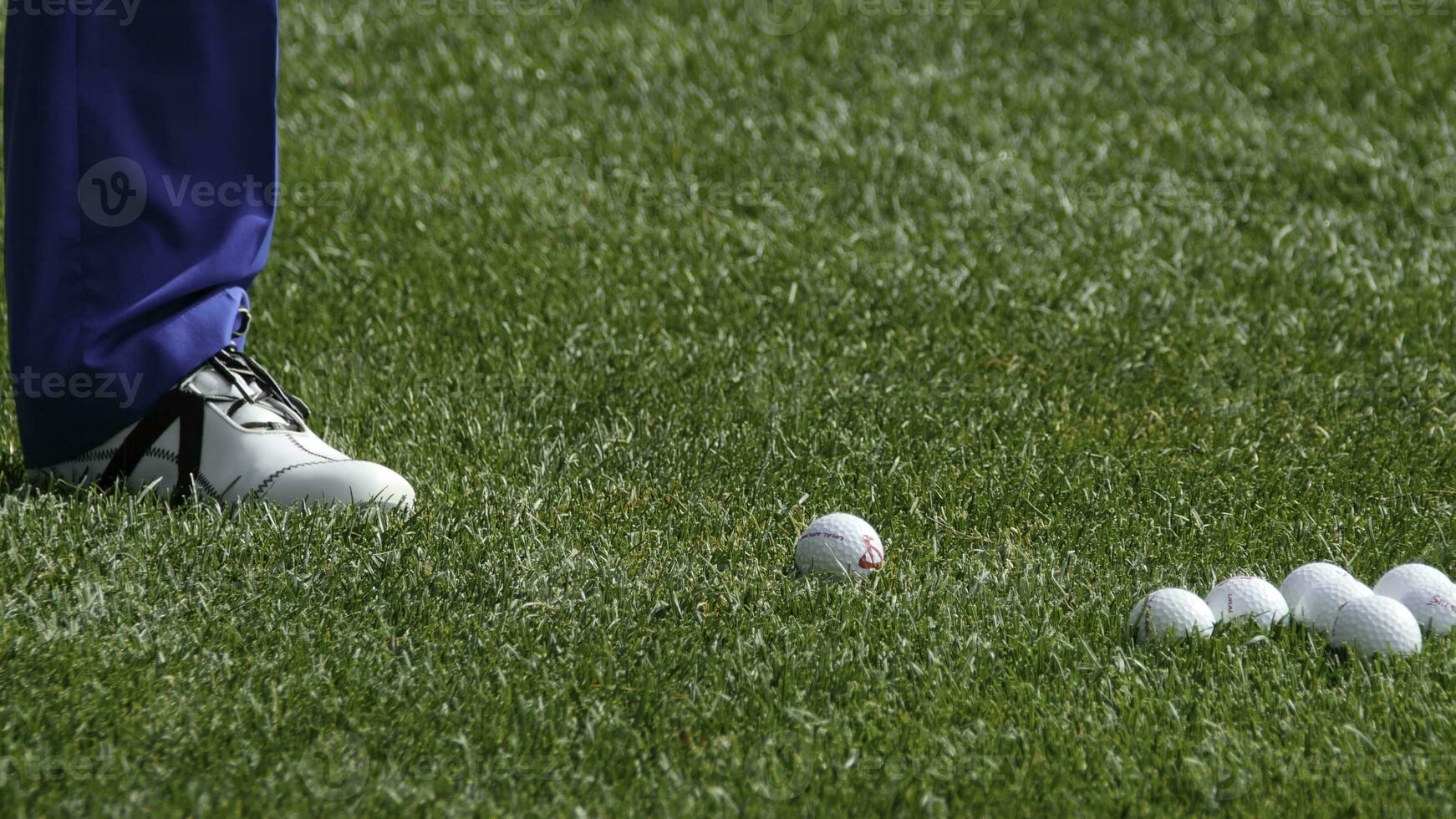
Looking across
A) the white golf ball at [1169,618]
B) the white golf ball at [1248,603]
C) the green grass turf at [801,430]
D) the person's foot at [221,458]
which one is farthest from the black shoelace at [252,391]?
the white golf ball at [1248,603]

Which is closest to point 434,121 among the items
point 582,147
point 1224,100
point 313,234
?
point 582,147

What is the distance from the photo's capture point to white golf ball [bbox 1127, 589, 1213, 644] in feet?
8.66

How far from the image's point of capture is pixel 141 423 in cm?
321

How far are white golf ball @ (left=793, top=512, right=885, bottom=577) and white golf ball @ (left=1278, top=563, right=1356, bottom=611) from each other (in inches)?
31.6

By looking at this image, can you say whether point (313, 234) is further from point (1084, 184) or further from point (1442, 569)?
point (1442, 569)

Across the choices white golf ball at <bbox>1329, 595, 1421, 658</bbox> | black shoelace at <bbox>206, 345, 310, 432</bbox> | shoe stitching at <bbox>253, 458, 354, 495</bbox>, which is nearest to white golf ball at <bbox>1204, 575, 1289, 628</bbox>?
white golf ball at <bbox>1329, 595, 1421, 658</bbox>

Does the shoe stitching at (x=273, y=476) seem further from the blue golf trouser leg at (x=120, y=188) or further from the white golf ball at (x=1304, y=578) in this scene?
the white golf ball at (x=1304, y=578)

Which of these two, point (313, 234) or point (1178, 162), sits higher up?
point (1178, 162)

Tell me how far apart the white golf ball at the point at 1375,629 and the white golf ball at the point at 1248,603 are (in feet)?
0.36

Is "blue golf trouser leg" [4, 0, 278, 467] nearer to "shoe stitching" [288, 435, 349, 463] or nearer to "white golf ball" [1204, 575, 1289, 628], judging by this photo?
"shoe stitching" [288, 435, 349, 463]

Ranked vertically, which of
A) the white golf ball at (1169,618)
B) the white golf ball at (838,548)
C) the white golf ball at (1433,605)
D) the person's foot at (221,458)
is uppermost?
the white golf ball at (1433,605)

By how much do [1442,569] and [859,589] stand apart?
1.34 m

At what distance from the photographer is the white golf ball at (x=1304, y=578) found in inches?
109

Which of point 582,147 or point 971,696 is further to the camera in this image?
point 582,147
